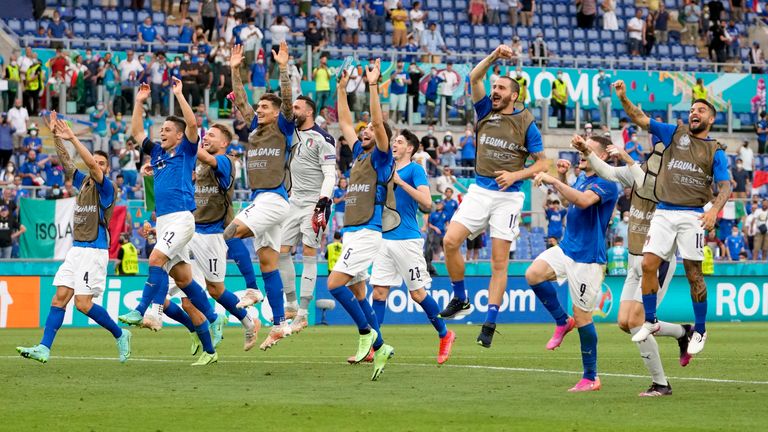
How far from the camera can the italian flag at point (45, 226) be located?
30.0m

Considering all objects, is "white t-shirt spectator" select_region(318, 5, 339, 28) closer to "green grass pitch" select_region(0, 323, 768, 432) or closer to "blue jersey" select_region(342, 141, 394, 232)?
"green grass pitch" select_region(0, 323, 768, 432)

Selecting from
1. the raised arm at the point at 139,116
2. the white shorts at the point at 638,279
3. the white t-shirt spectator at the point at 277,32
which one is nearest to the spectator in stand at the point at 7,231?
the white t-shirt spectator at the point at 277,32

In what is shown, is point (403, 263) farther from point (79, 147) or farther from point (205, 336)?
point (79, 147)

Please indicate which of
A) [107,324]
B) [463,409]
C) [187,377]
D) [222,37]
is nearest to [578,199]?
[463,409]

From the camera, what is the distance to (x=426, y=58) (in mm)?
41562

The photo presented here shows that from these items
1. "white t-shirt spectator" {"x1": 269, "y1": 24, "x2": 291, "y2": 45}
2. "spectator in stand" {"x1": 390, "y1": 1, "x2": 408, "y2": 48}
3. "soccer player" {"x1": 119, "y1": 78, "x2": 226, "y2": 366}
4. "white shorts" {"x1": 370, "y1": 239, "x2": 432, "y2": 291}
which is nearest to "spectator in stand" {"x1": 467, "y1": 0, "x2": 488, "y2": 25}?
"spectator in stand" {"x1": 390, "y1": 1, "x2": 408, "y2": 48}

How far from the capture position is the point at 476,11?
45.4 meters

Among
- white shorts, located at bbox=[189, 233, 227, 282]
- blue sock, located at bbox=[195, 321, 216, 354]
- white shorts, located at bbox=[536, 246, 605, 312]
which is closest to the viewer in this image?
white shorts, located at bbox=[536, 246, 605, 312]

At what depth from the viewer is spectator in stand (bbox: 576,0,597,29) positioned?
→ 154ft

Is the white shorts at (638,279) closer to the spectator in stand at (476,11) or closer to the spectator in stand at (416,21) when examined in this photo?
the spectator in stand at (416,21)

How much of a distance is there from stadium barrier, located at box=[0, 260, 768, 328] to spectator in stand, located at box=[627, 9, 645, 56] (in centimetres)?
1319

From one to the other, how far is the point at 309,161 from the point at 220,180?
138 cm

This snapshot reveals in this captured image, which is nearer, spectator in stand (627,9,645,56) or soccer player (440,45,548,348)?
soccer player (440,45,548,348)

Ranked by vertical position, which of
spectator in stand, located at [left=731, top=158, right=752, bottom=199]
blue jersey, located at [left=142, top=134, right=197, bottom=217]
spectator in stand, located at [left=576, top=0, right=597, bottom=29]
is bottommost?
spectator in stand, located at [left=731, top=158, right=752, bottom=199]
